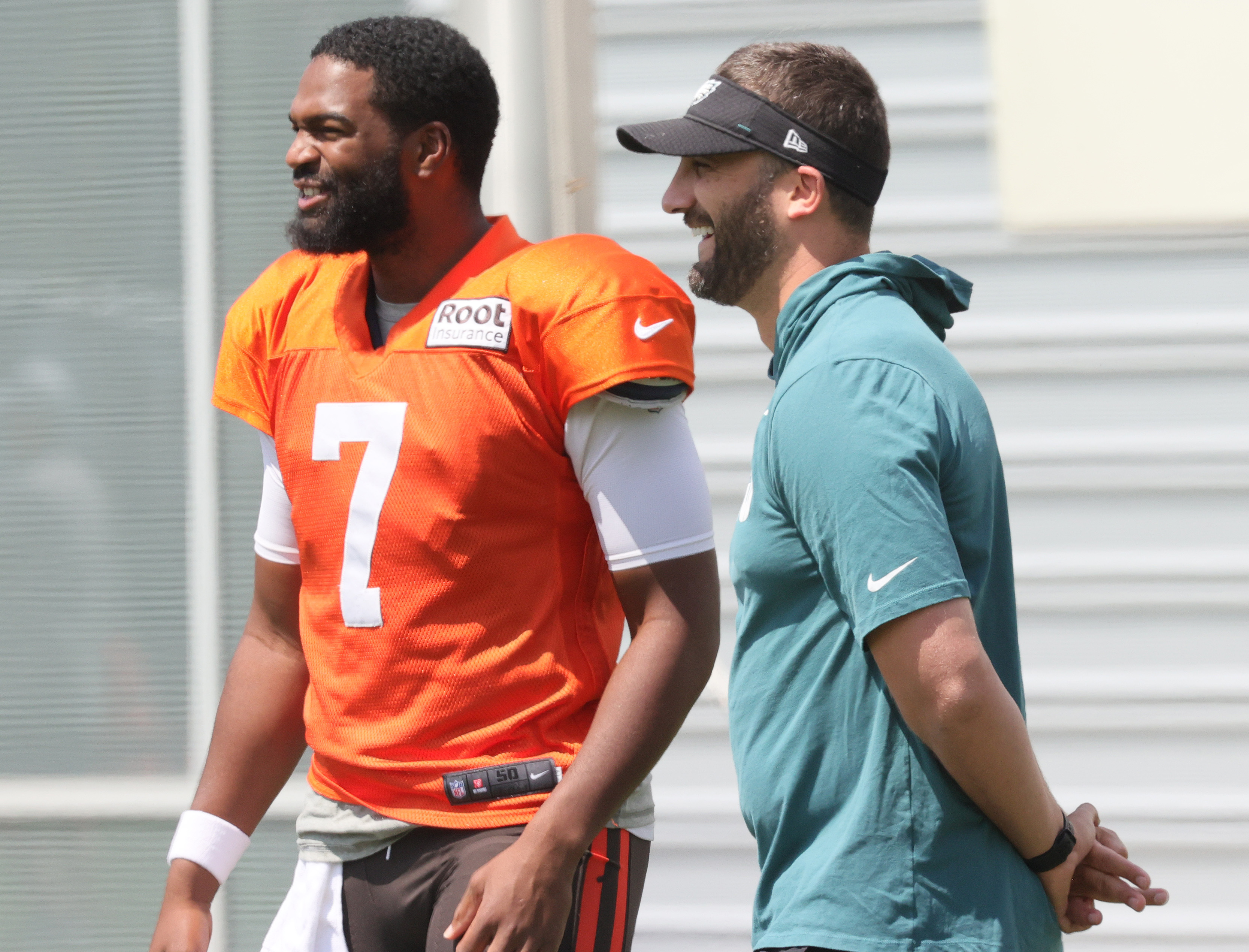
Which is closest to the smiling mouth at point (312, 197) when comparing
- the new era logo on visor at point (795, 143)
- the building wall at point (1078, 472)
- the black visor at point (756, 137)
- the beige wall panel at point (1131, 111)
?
the black visor at point (756, 137)

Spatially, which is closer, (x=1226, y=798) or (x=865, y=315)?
(x=865, y=315)

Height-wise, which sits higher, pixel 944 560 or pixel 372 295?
pixel 372 295

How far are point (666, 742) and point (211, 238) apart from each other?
2.14 meters

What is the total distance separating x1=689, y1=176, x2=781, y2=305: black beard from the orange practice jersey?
6cm

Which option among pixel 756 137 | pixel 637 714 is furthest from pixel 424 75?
pixel 637 714

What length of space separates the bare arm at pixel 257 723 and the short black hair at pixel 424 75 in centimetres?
77

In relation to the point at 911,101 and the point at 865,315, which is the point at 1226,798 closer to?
the point at 911,101

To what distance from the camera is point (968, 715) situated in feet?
4.78

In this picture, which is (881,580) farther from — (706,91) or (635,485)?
(706,91)

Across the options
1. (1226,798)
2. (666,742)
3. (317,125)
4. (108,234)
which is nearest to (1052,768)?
(1226,798)

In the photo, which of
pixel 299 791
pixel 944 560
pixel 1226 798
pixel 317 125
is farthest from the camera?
pixel 299 791

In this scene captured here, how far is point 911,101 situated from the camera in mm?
3084

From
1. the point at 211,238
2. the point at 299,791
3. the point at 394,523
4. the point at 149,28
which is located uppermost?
the point at 149,28

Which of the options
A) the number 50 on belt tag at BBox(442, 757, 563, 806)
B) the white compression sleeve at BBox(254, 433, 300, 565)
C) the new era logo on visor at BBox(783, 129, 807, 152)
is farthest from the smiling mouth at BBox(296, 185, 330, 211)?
the number 50 on belt tag at BBox(442, 757, 563, 806)
